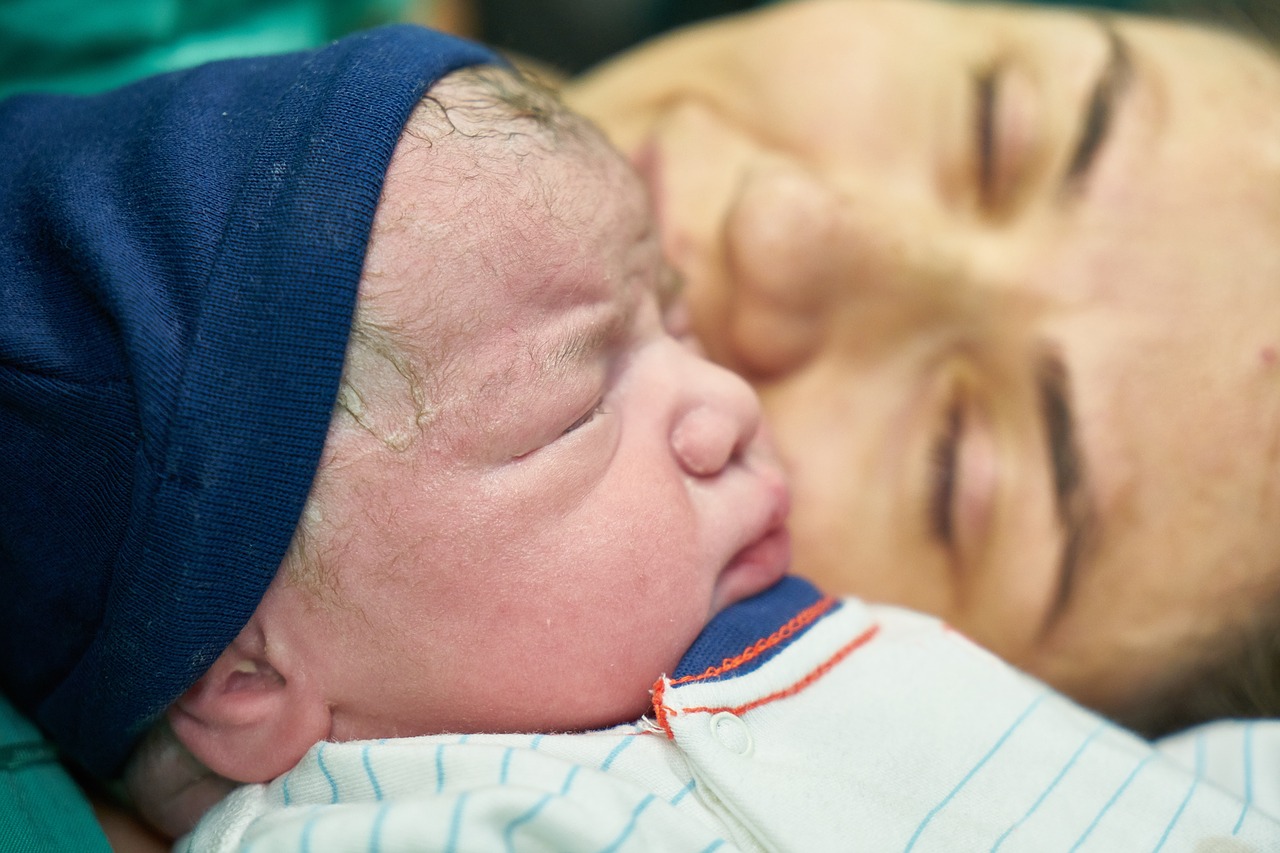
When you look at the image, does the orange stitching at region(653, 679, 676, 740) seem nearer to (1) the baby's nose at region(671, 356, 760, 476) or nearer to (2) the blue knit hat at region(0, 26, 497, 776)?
(1) the baby's nose at region(671, 356, 760, 476)

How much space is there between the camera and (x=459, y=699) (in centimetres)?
88

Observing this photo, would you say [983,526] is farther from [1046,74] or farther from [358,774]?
[358,774]

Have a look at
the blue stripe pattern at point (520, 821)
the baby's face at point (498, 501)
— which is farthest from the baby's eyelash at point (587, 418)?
the blue stripe pattern at point (520, 821)

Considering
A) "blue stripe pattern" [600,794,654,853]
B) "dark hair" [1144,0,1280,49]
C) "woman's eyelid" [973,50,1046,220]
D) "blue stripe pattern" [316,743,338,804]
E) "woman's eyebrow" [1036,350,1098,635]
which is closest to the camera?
"blue stripe pattern" [600,794,654,853]

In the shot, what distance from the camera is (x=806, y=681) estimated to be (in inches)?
38.3

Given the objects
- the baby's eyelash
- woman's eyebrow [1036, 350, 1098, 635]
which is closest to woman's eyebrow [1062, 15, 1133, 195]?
woman's eyebrow [1036, 350, 1098, 635]

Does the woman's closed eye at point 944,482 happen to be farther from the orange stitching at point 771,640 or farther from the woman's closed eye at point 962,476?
the orange stitching at point 771,640

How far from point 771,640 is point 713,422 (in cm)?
24

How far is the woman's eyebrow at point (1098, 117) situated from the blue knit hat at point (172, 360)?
0.87 m

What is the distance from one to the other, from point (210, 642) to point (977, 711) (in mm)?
770

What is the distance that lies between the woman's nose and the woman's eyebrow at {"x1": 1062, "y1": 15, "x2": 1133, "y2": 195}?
0.58m

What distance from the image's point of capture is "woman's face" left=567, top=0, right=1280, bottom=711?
1.17 m

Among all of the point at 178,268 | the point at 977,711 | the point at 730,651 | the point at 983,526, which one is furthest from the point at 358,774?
the point at 983,526

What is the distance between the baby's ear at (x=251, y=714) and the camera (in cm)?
87
